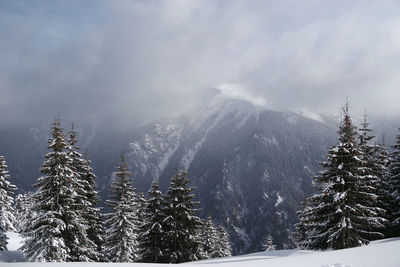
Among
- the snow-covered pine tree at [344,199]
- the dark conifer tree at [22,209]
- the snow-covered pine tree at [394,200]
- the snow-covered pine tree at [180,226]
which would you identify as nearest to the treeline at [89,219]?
the snow-covered pine tree at [180,226]

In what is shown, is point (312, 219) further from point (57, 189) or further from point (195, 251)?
point (57, 189)

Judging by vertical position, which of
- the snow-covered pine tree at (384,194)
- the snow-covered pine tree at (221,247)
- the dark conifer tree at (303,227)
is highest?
the snow-covered pine tree at (384,194)

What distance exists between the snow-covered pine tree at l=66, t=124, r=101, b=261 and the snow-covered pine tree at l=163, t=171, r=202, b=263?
6330 millimetres

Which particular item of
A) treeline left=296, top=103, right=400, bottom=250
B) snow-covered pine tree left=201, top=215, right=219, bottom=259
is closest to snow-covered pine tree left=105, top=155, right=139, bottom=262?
snow-covered pine tree left=201, top=215, right=219, bottom=259

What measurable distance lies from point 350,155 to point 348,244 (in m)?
5.99

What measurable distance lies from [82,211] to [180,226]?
27.8 ft

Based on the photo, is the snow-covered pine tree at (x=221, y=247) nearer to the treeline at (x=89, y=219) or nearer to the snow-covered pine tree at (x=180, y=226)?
the treeline at (x=89, y=219)

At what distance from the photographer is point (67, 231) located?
23.4 meters

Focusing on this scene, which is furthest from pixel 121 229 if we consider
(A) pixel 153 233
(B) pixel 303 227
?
(B) pixel 303 227

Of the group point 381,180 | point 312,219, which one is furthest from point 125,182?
point 381,180

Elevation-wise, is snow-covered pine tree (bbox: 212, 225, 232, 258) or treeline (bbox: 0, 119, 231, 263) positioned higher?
treeline (bbox: 0, 119, 231, 263)

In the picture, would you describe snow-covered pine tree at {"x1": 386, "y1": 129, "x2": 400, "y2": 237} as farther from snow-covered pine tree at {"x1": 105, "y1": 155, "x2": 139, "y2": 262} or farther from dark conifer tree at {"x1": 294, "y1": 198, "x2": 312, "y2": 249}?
snow-covered pine tree at {"x1": 105, "y1": 155, "x2": 139, "y2": 262}

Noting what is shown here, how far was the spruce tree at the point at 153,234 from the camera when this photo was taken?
27.3m

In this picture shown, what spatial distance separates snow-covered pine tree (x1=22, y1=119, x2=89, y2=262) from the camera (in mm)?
21938
